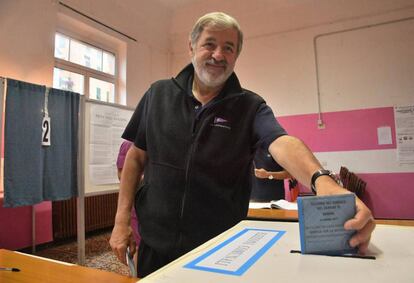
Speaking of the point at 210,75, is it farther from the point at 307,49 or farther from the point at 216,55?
the point at 307,49

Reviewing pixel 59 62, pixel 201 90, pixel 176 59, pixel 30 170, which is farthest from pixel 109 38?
pixel 201 90

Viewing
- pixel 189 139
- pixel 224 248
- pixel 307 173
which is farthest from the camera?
pixel 189 139

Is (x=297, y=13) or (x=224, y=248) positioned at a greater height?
(x=297, y=13)

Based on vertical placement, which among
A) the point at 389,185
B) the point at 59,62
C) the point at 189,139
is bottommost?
the point at 389,185

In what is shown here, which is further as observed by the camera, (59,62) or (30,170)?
(59,62)

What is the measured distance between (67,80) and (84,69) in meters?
0.31

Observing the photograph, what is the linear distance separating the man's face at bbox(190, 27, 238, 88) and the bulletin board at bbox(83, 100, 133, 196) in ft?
7.02

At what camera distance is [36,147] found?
258 centimetres

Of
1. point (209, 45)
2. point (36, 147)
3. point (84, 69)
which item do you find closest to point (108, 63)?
point (84, 69)

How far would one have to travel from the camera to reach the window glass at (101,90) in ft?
13.8

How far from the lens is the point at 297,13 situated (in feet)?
14.3

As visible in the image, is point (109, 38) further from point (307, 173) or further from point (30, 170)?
point (307, 173)

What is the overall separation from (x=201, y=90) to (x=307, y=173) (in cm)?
51

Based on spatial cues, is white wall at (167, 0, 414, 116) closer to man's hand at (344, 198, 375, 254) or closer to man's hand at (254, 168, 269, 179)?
man's hand at (254, 168, 269, 179)
